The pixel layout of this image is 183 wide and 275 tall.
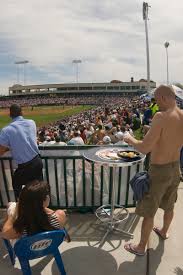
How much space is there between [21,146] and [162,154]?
1767 millimetres

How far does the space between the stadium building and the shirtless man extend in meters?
126

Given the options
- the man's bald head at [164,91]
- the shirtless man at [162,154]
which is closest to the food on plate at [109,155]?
the shirtless man at [162,154]

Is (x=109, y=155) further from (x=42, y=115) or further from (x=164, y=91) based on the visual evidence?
(x=42, y=115)

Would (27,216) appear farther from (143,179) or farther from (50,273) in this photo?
(143,179)

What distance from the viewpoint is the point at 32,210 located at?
2.95 m

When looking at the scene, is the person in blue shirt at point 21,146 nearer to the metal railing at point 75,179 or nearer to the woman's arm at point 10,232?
→ the metal railing at point 75,179

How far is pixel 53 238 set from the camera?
2.97 meters

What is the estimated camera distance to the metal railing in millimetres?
4750

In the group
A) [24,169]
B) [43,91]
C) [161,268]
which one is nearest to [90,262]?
[161,268]

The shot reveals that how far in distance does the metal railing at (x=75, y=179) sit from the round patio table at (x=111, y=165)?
0.16 m

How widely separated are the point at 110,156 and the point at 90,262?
1319 millimetres

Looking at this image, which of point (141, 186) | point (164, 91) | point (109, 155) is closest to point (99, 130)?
point (109, 155)

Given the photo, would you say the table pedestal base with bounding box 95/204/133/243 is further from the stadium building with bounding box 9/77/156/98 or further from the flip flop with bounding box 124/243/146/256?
the stadium building with bounding box 9/77/156/98

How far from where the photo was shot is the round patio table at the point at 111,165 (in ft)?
12.7
